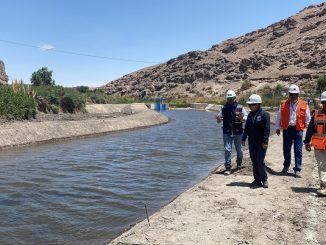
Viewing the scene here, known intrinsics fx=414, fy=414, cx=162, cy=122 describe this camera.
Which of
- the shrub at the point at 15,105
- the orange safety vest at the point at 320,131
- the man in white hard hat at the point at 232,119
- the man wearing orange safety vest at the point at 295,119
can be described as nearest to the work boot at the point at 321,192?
the orange safety vest at the point at 320,131

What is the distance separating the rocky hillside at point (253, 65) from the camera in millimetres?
111562

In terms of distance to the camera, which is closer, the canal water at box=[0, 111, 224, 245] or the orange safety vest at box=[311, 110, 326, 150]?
the canal water at box=[0, 111, 224, 245]

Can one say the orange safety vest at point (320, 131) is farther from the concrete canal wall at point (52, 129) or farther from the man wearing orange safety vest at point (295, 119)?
the concrete canal wall at point (52, 129)

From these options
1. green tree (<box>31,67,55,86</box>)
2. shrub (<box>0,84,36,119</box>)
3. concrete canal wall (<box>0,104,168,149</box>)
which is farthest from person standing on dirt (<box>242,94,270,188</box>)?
green tree (<box>31,67,55,86</box>)

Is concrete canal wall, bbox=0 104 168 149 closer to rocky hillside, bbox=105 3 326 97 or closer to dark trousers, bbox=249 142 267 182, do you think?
dark trousers, bbox=249 142 267 182

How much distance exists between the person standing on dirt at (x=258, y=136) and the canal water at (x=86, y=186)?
226cm

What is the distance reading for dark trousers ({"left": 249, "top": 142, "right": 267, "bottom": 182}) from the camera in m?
9.27

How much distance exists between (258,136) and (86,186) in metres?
Answer: 4.94

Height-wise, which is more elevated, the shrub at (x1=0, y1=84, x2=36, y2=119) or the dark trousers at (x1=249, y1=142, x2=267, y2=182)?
the shrub at (x1=0, y1=84, x2=36, y2=119)

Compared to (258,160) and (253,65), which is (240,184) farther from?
(253,65)

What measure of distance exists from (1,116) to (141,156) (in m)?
11.3

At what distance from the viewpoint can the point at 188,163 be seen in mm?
15867

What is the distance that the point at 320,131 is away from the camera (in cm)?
860

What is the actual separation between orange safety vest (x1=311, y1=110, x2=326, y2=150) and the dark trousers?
116 centimetres
